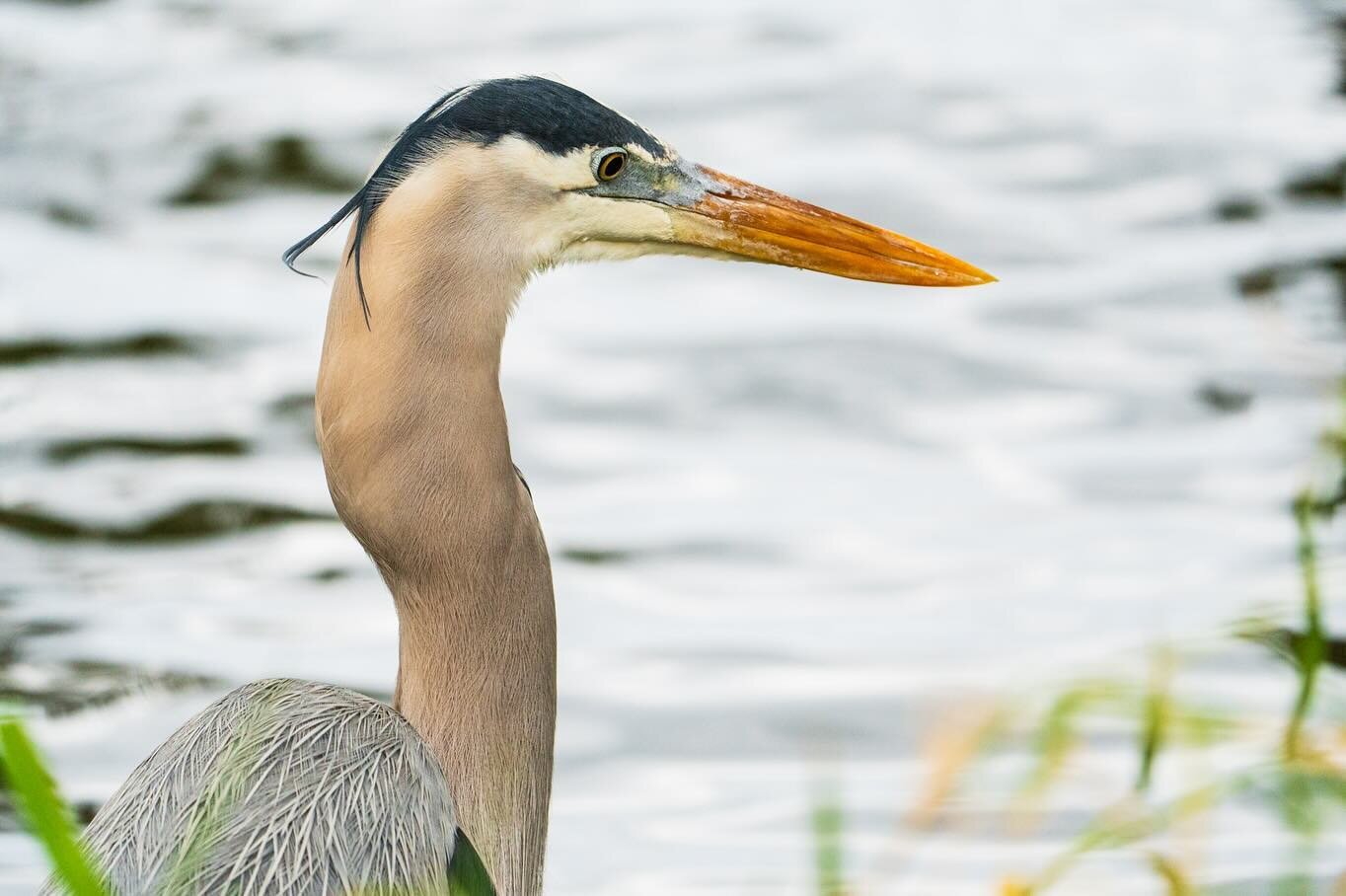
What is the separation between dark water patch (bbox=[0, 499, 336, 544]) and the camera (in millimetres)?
6766

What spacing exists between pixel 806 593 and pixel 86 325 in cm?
323

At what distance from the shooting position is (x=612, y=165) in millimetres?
3617

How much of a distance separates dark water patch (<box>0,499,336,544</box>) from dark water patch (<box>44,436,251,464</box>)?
0.36m

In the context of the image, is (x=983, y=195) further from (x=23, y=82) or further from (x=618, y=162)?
(x=618, y=162)

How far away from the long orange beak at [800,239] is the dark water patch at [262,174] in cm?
563

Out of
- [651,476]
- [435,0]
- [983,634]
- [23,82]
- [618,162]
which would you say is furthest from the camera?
[435,0]

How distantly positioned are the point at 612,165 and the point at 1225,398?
4.70 meters

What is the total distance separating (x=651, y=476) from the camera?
24.1ft

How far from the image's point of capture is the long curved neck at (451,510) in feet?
11.1

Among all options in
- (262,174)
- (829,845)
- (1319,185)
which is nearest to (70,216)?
(262,174)

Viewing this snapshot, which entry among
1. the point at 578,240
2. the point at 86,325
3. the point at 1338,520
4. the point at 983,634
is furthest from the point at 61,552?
the point at 1338,520

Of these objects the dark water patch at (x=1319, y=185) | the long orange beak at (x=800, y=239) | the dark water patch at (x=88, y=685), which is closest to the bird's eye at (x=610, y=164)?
the long orange beak at (x=800, y=239)

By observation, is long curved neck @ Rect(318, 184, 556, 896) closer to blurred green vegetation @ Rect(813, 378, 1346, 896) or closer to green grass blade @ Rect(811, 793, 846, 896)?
blurred green vegetation @ Rect(813, 378, 1346, 896)

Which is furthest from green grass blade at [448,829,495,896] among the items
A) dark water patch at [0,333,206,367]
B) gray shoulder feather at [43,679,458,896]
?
dark water patch at [0,333,206,367]
